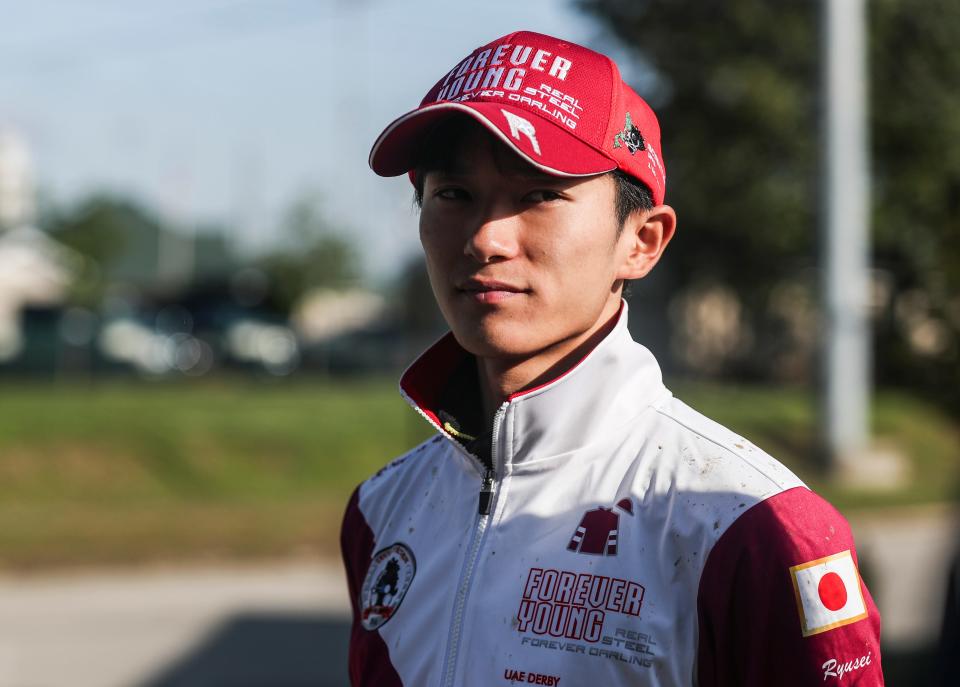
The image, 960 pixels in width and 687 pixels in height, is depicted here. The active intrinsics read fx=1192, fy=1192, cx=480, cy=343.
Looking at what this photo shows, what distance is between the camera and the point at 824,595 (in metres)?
1.56

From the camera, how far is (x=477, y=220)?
1.85 m

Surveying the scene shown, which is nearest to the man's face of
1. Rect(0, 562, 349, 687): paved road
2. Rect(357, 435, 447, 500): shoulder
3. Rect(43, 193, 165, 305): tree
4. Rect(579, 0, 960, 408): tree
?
Rect(357, 435, 447, 500): shoulder

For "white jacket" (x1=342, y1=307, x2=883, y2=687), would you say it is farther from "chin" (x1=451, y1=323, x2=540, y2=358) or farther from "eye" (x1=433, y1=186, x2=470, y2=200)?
"eye" (x1=433, y1=186, x2=470, y2=200)

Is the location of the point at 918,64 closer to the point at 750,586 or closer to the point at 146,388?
the point at 146,388

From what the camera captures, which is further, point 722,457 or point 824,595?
point 722,457

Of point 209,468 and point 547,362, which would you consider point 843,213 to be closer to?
point 209,468

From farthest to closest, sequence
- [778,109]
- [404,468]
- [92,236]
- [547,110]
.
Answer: [92,236], [778,109], [404,468], [547,110]

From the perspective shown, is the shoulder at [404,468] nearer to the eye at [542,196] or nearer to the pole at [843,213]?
the eye at [542,196]

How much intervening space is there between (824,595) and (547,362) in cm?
59

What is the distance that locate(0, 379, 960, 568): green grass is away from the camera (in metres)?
10.8

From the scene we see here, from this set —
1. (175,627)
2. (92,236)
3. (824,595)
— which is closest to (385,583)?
(824,595)

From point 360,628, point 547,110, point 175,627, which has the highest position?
point 547,110

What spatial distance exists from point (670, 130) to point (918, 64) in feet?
15.1

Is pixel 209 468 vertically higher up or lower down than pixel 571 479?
lower down
